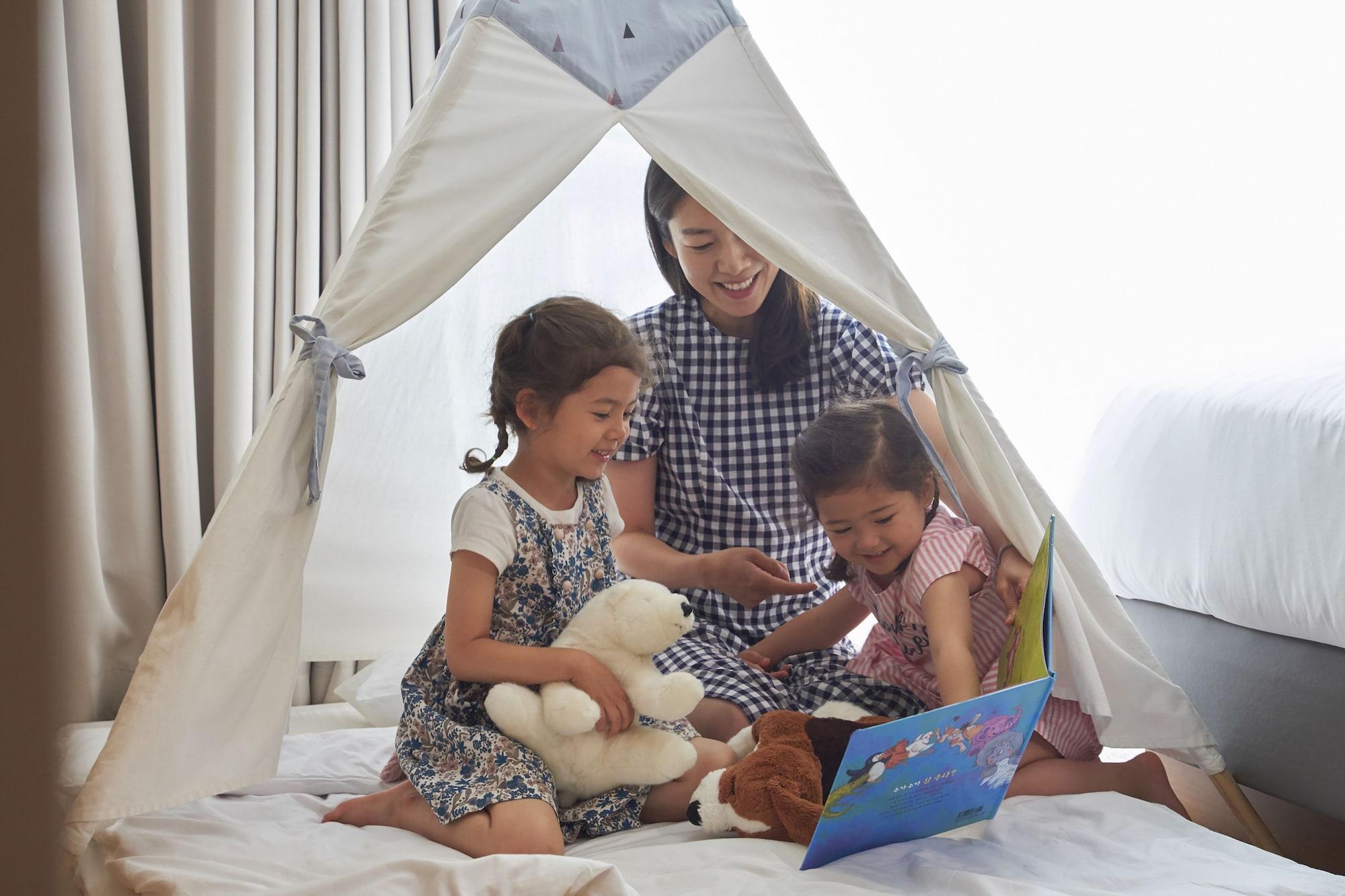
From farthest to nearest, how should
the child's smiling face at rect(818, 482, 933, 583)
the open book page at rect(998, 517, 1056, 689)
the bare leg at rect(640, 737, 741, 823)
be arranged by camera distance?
the child's smiling face at rect(818, 482, 933, 583) → the bare leg at rect(640, 737, 741, 823) → the open book page at rect(998, 517, 1056, 689)

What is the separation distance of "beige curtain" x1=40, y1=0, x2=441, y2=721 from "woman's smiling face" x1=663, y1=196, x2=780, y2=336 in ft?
3.14

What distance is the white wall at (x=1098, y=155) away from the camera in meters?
2.75

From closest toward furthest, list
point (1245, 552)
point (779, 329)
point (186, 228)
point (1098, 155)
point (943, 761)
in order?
point (943, 761) → point (1245, 552) → point (779, 329) → point (186, 228) → point (1098, 155)

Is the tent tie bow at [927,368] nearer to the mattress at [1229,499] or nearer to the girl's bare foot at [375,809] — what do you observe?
the mattress at [1229,499]

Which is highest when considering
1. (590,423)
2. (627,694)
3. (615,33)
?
(615,33)

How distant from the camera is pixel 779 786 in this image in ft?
4.24

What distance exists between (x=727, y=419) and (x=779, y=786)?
0.74 metres

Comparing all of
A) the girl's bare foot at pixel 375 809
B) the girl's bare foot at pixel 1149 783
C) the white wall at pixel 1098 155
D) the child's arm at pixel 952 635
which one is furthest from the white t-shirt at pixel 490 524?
the white wall at pixel 1098 155

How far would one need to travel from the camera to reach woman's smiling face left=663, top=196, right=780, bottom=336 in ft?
5.59

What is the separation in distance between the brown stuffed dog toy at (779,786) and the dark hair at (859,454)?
1.14 feet

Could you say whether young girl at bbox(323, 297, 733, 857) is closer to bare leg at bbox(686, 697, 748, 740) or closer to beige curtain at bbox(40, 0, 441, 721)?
bare leg at bbox(686, 697, 748, 740)

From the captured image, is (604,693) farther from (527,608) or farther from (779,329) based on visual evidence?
(779,329)

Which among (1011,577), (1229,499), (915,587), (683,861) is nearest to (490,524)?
(683,861)

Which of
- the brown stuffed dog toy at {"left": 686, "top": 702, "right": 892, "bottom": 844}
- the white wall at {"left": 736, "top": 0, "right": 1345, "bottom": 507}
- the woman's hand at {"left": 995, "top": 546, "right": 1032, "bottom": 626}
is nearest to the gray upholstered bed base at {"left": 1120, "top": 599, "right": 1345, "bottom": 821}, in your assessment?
the woman's hand at {"left": 995, "top": 546, "right": 1032, "bottom": 626}
